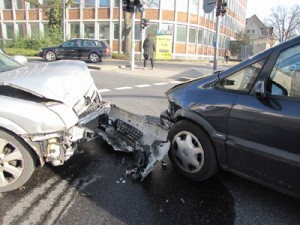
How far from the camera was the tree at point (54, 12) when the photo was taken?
30.8 m

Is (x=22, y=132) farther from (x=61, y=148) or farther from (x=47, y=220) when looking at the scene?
(x=47, y=220)

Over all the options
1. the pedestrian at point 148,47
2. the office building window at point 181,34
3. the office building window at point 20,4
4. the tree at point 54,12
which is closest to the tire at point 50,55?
the pedestrian at point 148,47

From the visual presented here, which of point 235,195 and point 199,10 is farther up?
point 199,10

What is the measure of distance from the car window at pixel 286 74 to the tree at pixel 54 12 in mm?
31354

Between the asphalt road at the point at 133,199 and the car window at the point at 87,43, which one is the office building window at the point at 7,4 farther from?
the asphalt road at the point at 133,199

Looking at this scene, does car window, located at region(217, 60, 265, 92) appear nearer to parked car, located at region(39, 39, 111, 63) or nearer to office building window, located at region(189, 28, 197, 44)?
parked car, located at region(39, 39, 111, 63)

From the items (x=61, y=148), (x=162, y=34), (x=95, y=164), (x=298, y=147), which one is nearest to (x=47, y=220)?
(x=61, y=148)

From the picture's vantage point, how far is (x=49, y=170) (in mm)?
3691

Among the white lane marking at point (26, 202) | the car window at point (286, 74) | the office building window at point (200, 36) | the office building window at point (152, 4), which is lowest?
the white lane marking at point (26, 202)

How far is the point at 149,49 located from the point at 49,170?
14174mm

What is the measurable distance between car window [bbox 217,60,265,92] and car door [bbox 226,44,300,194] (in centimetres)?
10

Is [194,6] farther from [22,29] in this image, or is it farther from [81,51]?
[22,29]

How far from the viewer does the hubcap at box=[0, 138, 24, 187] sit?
3.04 meters

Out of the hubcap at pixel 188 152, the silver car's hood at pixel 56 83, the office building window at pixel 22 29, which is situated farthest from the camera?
the office building window at pixel 22 29
